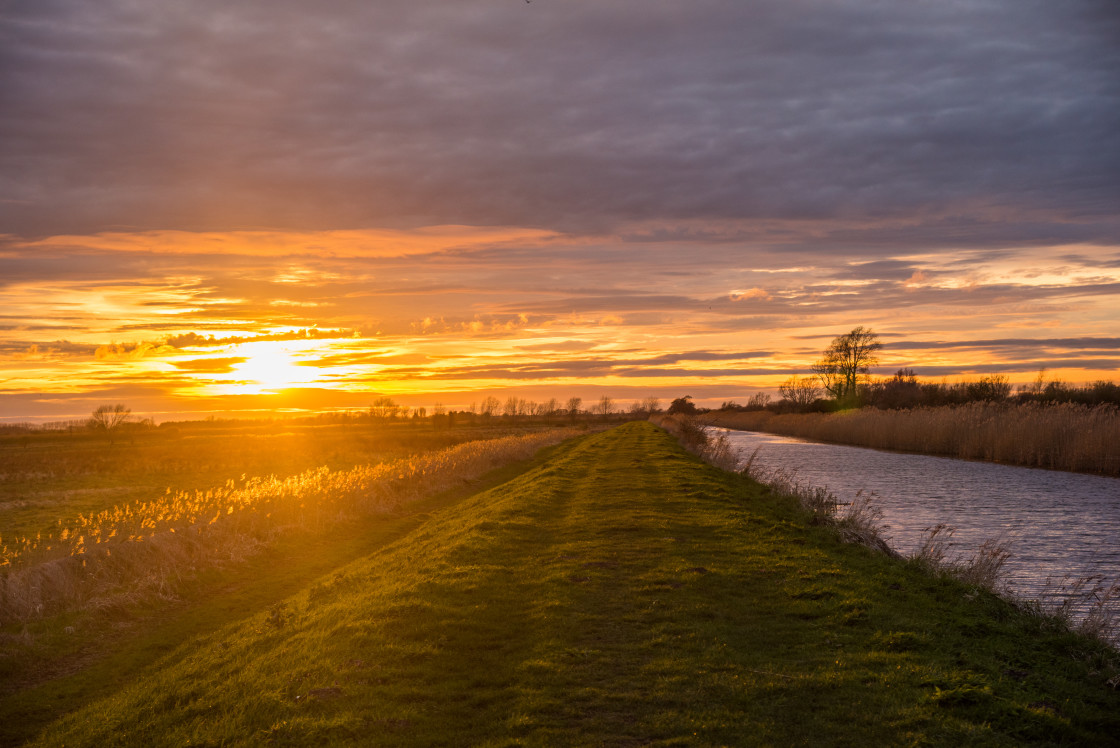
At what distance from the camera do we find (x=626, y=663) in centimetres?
864

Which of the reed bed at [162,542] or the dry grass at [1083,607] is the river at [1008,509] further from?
the reed bed at [162,542]

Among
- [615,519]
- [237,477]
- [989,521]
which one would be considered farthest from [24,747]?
[237,477]

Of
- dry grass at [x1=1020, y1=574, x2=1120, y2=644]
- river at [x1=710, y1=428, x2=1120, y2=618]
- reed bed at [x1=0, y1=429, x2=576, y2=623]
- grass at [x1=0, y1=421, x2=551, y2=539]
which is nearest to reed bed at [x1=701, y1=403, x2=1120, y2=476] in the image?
river at [x1=710, y1=428, x2=1120, y2=618]

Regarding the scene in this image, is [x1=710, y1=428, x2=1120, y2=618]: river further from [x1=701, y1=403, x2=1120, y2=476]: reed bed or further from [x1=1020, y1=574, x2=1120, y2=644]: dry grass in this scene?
[x1=701, y1=403, x2=1120, y2=476]: reed bed

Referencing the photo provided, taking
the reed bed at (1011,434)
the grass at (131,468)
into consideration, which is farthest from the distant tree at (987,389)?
the grass at (131,468)

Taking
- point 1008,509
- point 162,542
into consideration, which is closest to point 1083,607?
point 1008,509

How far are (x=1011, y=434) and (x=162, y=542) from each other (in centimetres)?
4168

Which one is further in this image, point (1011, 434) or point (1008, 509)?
point (1011, 434)

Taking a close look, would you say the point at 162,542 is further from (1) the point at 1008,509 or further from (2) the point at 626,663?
(1) the point at 1008,509

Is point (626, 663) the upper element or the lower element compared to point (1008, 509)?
upper

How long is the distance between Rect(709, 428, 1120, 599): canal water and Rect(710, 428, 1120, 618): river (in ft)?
0.08

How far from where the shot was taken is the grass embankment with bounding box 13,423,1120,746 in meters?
7.03

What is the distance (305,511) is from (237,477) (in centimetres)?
3472

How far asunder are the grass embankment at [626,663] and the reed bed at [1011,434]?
27.4 metres
